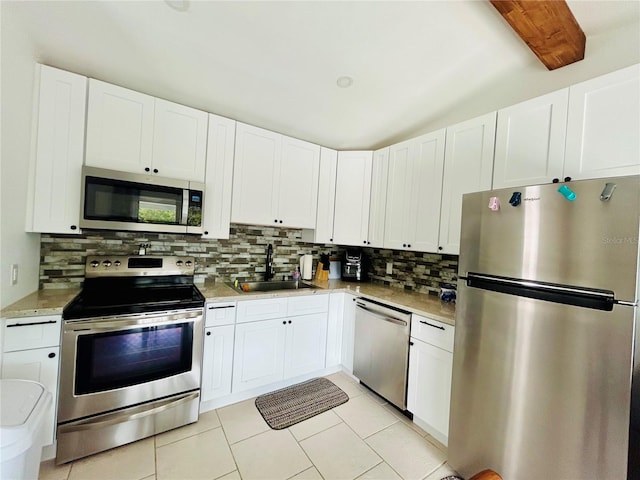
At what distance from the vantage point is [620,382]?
1057mm

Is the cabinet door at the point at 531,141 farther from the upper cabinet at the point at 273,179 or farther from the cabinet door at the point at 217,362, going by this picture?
the cabinet door at the point at 217,362

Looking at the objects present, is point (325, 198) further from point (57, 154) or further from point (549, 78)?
point (57, 154)

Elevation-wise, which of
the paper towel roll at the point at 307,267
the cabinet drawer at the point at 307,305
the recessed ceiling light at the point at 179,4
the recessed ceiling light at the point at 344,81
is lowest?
the cabinet drawer at the point at 307,305

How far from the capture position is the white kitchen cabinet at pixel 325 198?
9.59 ft

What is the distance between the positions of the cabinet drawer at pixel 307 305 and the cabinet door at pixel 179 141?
1391 millimetres

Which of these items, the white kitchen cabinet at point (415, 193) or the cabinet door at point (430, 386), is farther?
the white kitchen cabinet at point (415, 193)

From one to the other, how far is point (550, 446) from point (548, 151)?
65.0 inches

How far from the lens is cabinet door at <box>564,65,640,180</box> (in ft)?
4.50

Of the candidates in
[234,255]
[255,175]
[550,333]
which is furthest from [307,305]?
[550,333]

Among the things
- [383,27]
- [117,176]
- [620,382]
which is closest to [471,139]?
[383,27]

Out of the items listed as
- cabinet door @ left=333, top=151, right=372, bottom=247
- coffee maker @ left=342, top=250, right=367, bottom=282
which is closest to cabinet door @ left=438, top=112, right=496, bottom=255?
cabinet door @ left=333, top=151, right=372, bottom=247

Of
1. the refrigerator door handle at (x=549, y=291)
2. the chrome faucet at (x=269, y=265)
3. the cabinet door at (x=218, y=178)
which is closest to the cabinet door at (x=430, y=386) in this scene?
the refrigerator door handle at (x=549, y=291)

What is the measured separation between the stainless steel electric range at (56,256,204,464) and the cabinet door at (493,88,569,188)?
2.43 m

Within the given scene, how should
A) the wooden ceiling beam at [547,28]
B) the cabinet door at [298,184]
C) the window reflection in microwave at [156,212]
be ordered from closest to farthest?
1. the wooden ceiling beam at [547,28]
2. the window reflection in microwave at [156,212]
3. the cabinet door at [298,184]
